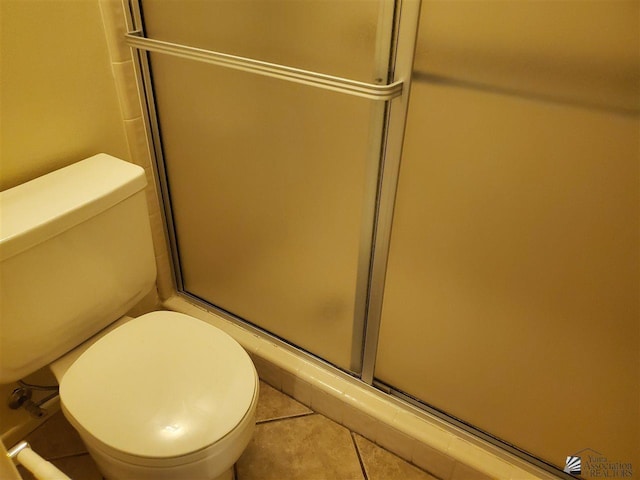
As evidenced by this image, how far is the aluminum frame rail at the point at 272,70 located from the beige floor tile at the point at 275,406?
97 centimetres

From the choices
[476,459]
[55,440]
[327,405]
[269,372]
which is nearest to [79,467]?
[55,440]

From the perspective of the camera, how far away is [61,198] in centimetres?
108

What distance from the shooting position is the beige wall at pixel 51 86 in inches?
42.0

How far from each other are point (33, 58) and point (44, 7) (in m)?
0.11

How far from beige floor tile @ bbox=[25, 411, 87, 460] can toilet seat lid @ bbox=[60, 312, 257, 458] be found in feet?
1.49

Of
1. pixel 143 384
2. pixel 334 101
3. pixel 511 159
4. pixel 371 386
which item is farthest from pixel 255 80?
pixel 371 386

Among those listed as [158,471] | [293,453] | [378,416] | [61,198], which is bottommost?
[293,453]

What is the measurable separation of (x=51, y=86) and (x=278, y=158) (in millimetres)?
539

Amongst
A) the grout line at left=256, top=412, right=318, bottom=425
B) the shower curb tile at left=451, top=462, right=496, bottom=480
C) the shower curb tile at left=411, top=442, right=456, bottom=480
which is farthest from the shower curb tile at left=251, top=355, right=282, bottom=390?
the shower curb tile at left=451, top=462, right=496, bottom=480

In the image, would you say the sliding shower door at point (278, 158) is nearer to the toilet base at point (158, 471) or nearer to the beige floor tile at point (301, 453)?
the beige floor tile at point (301, 453)

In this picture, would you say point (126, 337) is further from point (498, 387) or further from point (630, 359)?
point (630, 359)

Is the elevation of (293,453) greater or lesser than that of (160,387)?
lesser

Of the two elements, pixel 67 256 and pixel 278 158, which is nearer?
pixel 67 256

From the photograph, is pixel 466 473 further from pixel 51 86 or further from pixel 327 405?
pixel 51 86
